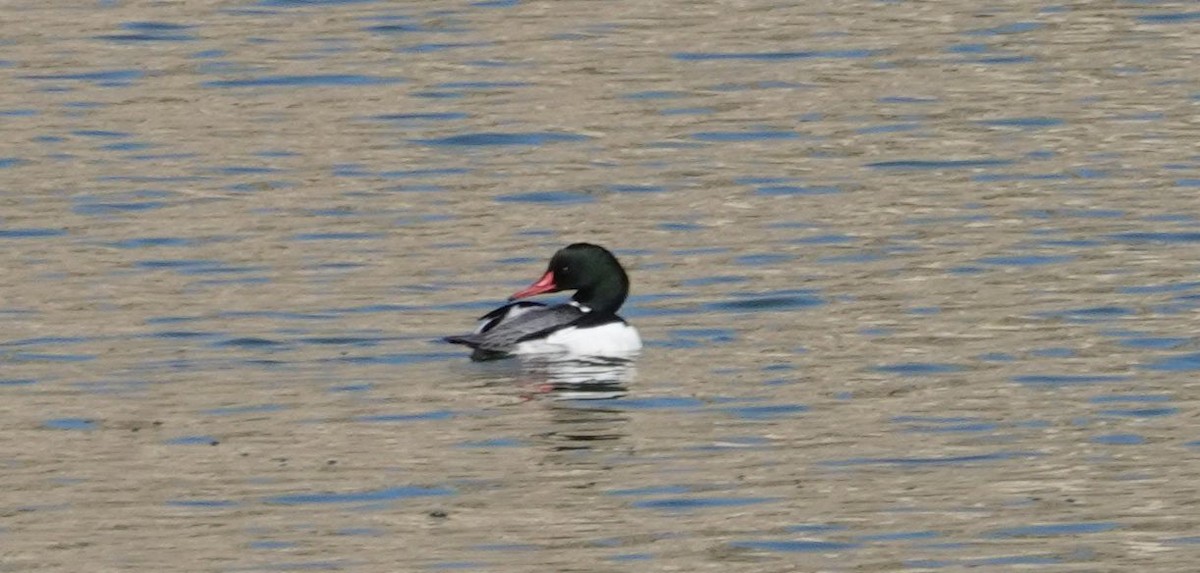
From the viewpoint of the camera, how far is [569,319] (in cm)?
1583

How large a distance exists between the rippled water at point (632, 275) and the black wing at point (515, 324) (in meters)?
0.16

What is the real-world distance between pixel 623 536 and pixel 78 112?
12.8 m

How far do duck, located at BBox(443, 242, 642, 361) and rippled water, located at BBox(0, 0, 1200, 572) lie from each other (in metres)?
0.19

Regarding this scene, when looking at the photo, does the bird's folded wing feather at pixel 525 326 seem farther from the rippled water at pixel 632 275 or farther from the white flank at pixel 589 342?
the rippled water at pixel 632 275

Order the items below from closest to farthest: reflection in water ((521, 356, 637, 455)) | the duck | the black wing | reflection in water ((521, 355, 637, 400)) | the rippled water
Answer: the rippled water → reflection in water ((521, 356, 637, 455)) → reflection in water ((521, 355, 637, 400)) → the black wing → the duck

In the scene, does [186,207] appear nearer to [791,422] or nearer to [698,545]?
[791,422]

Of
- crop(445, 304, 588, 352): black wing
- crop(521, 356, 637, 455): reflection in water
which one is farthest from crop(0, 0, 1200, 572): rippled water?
crop(445, 304, 588, 352): black wing

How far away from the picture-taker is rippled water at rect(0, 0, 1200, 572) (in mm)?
11406

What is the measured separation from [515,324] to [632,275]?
2.18 meters

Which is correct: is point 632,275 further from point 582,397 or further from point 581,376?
point 582,397

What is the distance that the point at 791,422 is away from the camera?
43.1 feet

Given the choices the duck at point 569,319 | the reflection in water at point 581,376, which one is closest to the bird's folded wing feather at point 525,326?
the duck at point 569,319

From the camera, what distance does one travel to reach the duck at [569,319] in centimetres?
1517

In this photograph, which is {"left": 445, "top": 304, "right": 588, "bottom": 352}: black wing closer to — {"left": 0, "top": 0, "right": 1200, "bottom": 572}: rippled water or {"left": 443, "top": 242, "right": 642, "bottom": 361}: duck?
{"left": 443, "top": 242, "right": 642, "bottom": 361}: duck
